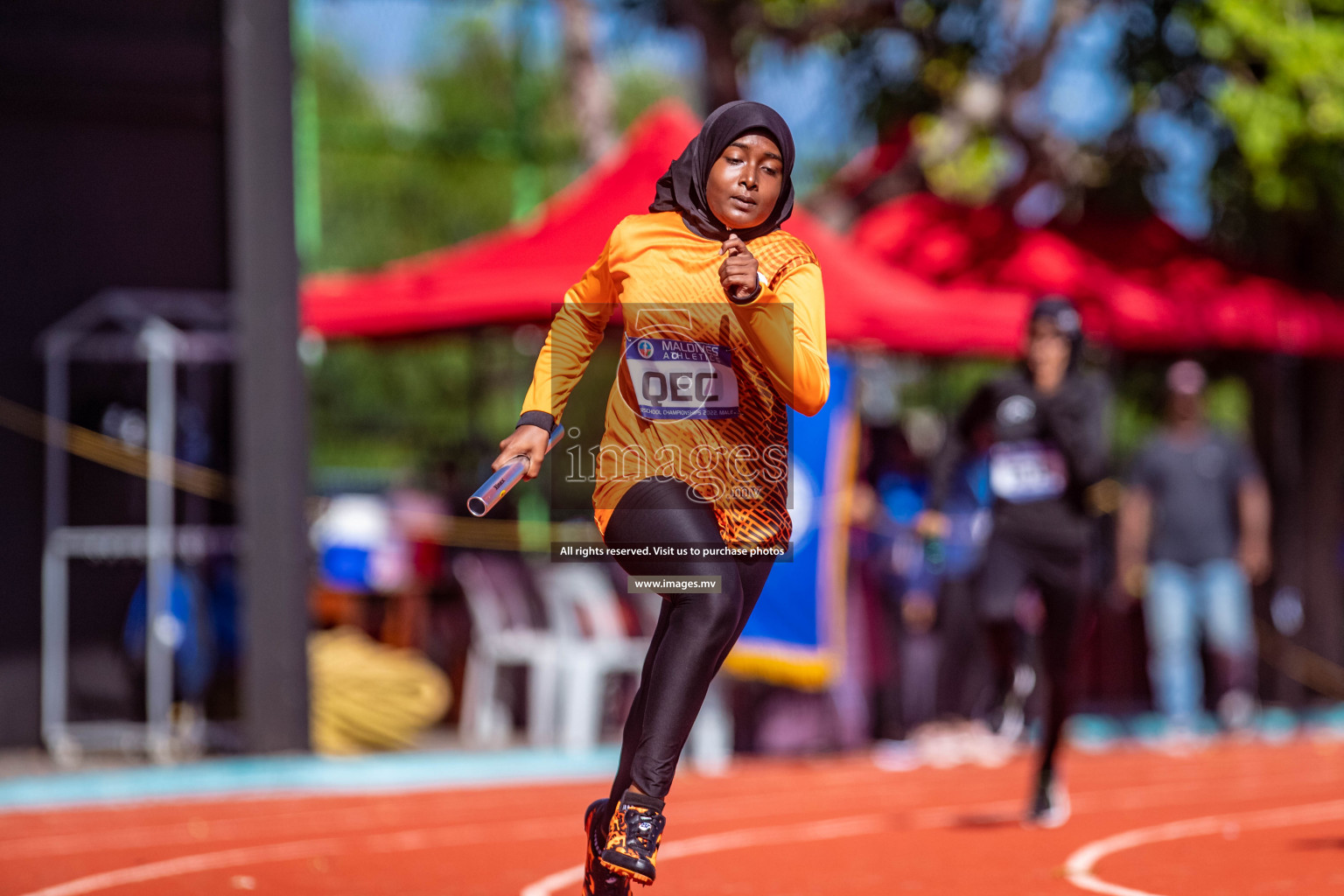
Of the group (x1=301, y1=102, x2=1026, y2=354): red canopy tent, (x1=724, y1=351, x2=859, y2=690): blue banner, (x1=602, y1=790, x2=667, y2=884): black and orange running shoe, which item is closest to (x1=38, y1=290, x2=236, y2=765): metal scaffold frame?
(x1=301, y1=102, x2=1026, y2=354): red canopy tent

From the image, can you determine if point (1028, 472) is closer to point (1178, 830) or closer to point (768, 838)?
point (1178, 830)

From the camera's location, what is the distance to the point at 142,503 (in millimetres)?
10875

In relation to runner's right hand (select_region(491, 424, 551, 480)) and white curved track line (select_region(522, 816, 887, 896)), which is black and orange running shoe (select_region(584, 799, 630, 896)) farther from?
white curved track line (select_region(522, 816, 887, 896))

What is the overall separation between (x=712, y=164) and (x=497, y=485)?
0.96 m

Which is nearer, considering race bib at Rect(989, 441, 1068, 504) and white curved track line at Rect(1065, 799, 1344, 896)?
white curved track line at Rect(1065, 799, 1344, 896)

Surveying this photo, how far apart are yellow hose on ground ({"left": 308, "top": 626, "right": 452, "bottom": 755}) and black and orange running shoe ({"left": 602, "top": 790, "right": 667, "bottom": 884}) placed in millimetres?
6725

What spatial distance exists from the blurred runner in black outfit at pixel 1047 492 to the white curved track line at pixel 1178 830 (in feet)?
1.49

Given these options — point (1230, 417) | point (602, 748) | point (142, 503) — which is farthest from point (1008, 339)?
point (1230, 417)

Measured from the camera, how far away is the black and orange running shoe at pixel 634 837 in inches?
168

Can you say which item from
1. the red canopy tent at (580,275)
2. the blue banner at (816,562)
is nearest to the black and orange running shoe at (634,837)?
the blue banner at (816,562)

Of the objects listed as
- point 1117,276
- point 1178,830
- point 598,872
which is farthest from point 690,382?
point 1117,276

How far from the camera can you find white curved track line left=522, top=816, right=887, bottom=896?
7.12m

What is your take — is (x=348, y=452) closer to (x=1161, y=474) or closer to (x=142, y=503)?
(x=142, y=503)

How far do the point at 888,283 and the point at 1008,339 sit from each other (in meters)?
0.81
